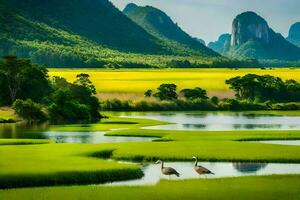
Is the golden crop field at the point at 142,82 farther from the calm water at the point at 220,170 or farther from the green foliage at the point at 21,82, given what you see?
the calm water at the point at 220,170

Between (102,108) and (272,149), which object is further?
(102,108)

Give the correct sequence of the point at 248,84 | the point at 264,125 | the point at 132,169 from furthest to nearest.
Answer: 1. the point at 248,84
2. the point at 264,125
3. the point at 132,169

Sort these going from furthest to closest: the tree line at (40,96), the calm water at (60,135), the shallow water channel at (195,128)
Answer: the tree line at (40,96), the calm water at (60,135), the shallow water channel at (195,128)

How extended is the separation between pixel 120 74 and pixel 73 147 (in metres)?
116

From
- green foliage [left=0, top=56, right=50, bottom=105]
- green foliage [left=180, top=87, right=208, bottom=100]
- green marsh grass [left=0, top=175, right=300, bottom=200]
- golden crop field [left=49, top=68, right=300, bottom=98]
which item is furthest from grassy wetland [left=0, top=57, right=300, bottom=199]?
golden crop field [left=49, top=68, right=300, bottom=98]

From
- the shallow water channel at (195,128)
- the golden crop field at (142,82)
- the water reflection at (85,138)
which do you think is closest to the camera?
the shallow water channel at (195,128)

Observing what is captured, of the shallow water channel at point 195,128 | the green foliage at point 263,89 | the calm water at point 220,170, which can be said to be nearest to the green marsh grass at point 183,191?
the calm water at point 220,170

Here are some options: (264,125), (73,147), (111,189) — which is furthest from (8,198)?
(264,125)

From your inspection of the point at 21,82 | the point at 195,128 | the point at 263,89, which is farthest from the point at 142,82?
the point at 195,128

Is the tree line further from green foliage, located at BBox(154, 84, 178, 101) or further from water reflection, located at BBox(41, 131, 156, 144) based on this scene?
green foliage, located at BBox(154, 84, 178, 101)

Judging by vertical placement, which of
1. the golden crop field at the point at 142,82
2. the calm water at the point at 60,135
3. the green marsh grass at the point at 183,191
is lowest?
the calm water at the point at 60,135

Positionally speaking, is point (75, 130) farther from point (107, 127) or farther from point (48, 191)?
point (48, 191)

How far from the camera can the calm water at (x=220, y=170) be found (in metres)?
37.2

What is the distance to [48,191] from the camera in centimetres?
3256
